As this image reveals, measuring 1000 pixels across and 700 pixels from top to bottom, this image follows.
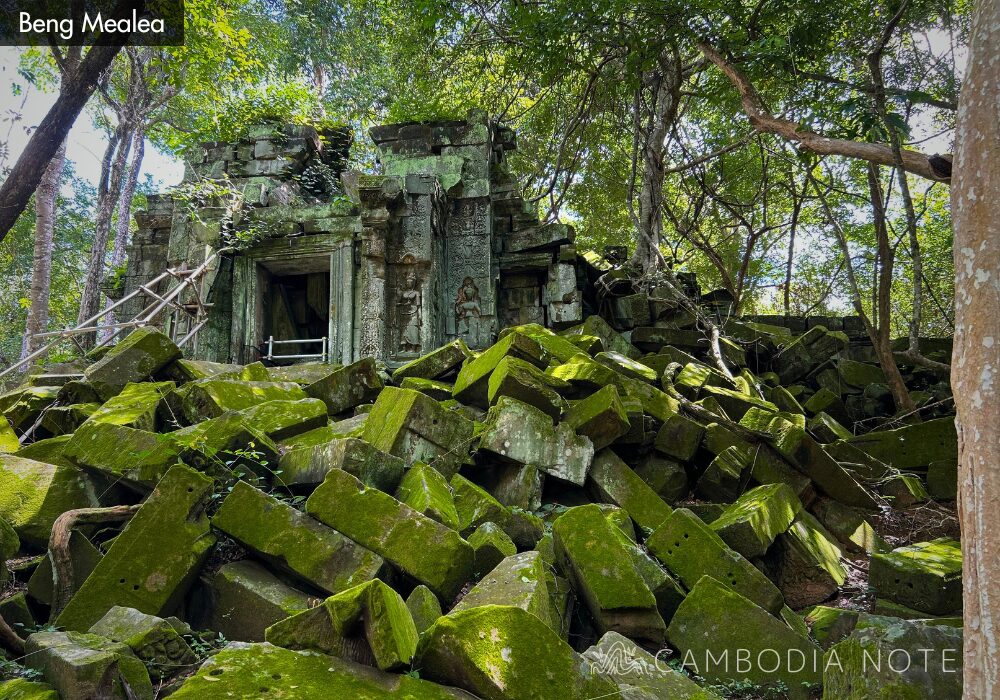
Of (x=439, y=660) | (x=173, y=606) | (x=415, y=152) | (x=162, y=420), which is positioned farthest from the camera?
(x=415, y=152)

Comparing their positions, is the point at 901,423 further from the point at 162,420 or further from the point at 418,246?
the point at 162,420

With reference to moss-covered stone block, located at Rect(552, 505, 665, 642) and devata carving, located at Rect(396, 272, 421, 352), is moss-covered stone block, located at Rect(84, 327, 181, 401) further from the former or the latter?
moss-covered stone block, located at Rect(552, 505, 665, 642)

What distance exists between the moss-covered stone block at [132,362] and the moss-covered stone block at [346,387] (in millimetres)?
1411

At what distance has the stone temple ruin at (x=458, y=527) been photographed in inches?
92.2

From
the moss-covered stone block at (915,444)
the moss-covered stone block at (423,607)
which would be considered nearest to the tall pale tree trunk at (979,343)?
the moss-covered stone block at (423,607)

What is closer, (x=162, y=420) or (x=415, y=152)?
(x=162, y=420)

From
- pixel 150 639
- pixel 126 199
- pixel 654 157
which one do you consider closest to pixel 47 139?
pixel 150 639

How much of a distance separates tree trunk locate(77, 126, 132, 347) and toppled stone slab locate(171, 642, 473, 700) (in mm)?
12393

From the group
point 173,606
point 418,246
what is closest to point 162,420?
point 173,606

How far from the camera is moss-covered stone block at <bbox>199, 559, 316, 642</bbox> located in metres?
3.06

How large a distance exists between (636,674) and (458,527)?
146cm

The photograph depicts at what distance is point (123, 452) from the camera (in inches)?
157

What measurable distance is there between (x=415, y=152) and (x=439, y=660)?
8.94 m

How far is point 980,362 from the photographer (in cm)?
242
